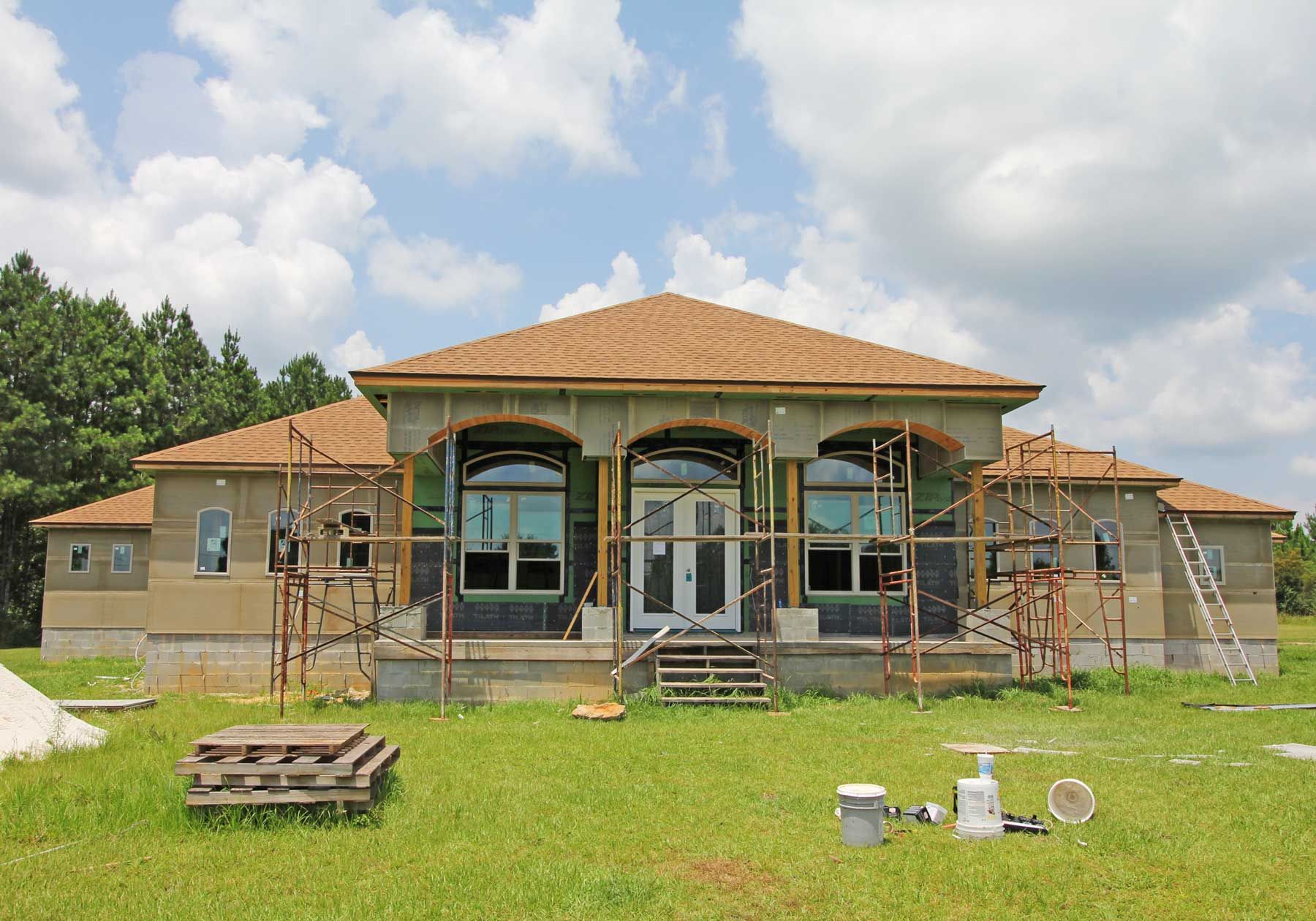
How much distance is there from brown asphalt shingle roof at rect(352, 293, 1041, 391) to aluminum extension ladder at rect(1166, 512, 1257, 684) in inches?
314

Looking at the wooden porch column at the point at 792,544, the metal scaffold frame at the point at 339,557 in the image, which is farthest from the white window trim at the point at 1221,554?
Result: the metal scaffold frame at the point at 339,557

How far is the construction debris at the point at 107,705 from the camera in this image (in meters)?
14.3

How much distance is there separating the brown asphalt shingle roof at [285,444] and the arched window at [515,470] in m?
2.94

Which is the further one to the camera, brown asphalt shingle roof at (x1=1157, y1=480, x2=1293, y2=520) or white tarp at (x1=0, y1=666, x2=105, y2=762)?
brown asphalt shingle roof at (x1=1157, y1=480, x2=1293, y2=520)

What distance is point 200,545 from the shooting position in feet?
65.0

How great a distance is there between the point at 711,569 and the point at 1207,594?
12.2m

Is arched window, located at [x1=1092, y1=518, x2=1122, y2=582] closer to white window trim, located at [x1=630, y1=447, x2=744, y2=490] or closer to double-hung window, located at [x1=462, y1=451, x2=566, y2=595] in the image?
white window trim, located at [x1=630, y1=447, x2=744, y2=490]

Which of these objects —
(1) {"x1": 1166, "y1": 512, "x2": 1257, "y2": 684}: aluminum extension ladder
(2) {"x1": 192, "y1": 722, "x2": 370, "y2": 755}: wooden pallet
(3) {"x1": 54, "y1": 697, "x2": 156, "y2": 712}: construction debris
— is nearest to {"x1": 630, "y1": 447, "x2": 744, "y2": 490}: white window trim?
(3) {"x1": 54, "y1": 697, "x2": 156, "y2": 712}: construction debris

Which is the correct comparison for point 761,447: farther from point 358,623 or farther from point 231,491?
point 231,491

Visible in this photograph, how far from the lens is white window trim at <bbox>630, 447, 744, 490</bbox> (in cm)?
1788

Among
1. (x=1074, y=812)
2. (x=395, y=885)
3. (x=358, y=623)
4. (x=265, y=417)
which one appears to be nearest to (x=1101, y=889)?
(x=1074, y=812)

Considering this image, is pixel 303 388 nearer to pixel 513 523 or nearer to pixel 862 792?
pixel 513 523

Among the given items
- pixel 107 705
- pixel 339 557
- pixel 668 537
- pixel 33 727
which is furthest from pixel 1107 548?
pixel 33 727

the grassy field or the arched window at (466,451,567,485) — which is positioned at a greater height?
the arched window at (466,451,567,485)
